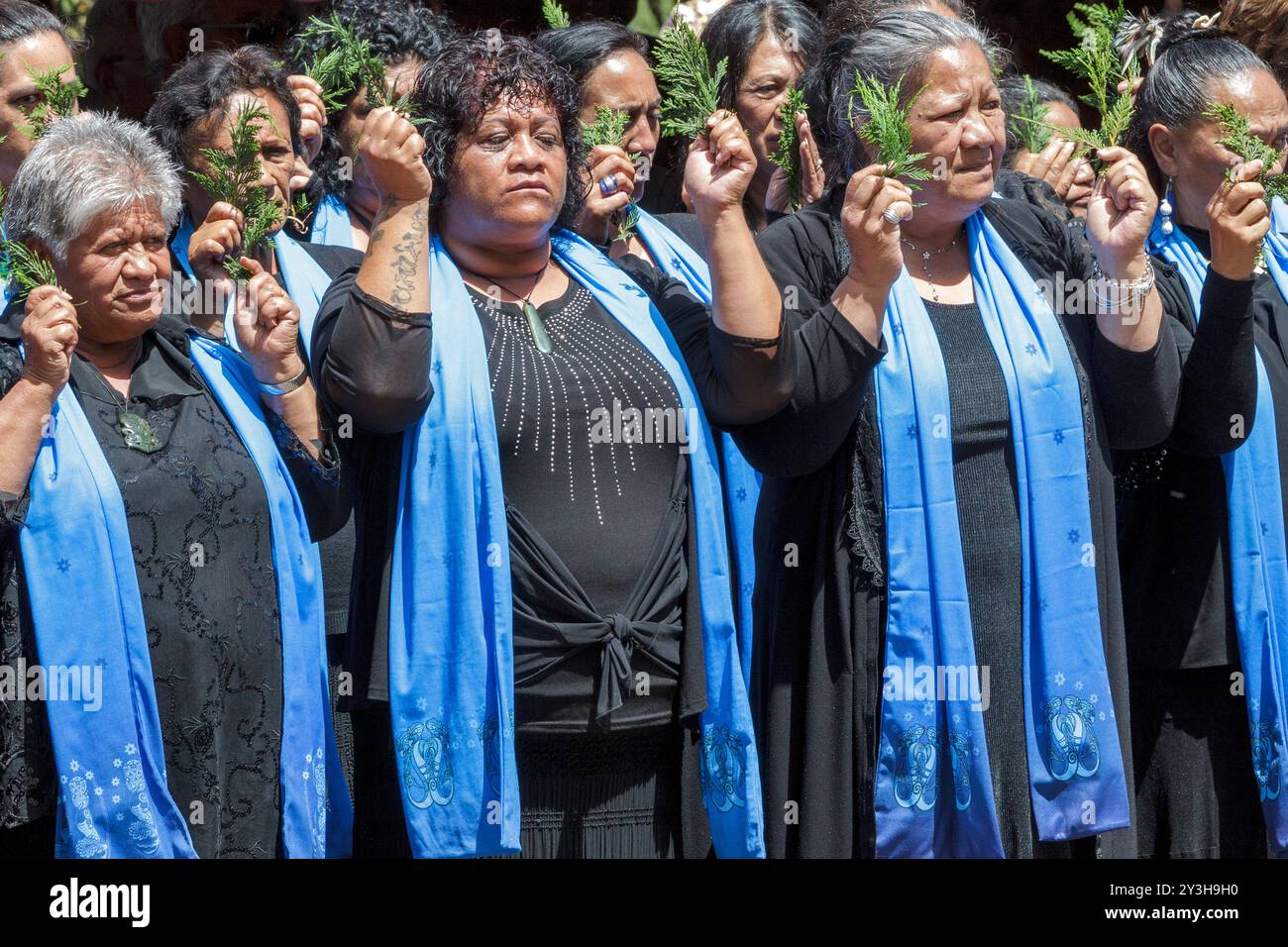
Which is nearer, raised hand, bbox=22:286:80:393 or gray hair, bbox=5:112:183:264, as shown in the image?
raised hand, bbox=22:286:80:393

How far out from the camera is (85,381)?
10.4ft

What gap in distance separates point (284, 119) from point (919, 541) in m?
1.83

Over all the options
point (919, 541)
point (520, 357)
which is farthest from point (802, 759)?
point (520, 357)

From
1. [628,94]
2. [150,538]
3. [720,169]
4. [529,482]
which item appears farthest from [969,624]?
[628,94]

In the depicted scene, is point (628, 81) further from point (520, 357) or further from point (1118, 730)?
point (1118, 730)

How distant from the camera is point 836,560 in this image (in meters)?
3.36

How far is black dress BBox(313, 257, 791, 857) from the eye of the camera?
10.6 feet

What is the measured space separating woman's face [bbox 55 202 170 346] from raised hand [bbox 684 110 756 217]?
1.02 metres

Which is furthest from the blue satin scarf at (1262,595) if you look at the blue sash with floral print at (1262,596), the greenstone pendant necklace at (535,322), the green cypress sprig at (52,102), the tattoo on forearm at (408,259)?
the green cypress sprig at (52,102)

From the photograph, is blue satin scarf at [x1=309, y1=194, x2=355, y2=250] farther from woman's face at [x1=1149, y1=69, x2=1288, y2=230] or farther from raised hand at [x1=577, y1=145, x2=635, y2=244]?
woman's face at [x1=1149, y1=69, x2=1288, y2=230]

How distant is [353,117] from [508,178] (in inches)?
49.1

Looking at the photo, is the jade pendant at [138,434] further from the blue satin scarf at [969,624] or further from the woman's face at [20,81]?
the blue satin scarf at [969,624]

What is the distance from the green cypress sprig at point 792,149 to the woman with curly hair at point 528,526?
0.45 meters

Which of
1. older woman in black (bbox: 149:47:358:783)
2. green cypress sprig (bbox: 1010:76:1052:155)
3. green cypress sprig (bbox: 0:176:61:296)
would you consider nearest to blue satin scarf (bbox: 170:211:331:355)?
older woman in black (bbox: 149:47:358:783)
